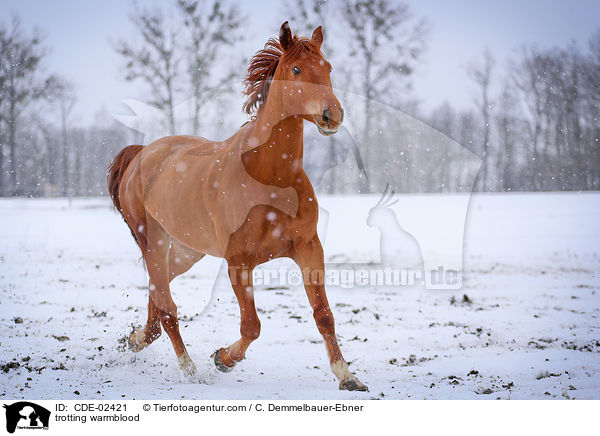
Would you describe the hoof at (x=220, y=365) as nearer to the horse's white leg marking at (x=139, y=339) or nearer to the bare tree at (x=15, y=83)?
the horse's white leg marking at (x=139, y=339)

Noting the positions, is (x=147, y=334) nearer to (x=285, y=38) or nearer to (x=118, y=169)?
(x=118, y=169)

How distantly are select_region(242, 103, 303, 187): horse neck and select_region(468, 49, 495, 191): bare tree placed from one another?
106 inches

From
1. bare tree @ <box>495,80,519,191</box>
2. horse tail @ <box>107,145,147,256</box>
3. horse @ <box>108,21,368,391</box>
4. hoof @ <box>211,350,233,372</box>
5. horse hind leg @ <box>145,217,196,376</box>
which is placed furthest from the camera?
bare tree @ <box>495,80,519,191</box>

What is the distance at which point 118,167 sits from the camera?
3.92 metres

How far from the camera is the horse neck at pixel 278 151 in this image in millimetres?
2588

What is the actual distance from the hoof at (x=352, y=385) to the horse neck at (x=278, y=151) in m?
1.17

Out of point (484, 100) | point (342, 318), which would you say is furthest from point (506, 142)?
point (342, 318)

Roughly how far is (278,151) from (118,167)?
6.27ft

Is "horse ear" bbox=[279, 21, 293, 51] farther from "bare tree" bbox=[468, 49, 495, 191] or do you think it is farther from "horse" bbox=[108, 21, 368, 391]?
"bare tree" bbox=[468, 49, 495, 191]

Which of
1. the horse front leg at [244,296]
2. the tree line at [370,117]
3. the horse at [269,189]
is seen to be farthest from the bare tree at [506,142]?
the horse front leg at [244,296]

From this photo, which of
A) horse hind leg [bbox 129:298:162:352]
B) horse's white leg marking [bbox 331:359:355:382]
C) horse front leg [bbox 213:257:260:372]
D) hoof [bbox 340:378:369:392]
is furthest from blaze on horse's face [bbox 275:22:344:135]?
horse hind leg [bbox 129:298:162:352]

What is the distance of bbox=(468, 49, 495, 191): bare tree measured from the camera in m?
4.58

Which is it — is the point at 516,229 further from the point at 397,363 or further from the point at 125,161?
the point at 125,161

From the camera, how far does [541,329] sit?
3971mm
